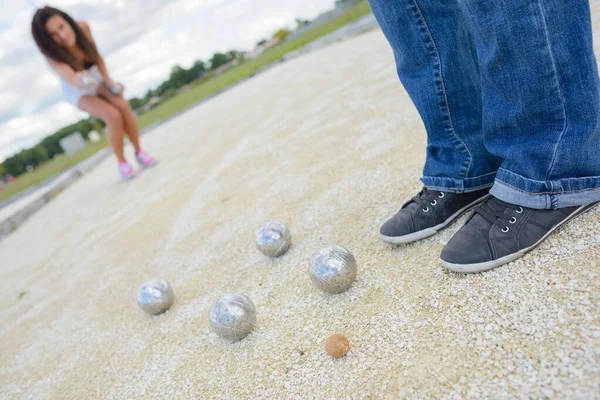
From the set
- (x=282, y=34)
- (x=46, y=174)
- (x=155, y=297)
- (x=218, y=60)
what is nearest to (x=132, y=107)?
(x=218, y=60)

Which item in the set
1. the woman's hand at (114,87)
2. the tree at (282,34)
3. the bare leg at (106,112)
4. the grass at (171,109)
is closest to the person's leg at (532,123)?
the bare leg at (106,112)

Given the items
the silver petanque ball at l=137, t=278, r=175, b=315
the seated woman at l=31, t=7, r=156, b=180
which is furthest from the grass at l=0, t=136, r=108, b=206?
the silver petanque ball at l=137, t=278, r=175, b=315

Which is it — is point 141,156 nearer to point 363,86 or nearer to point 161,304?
point 363,86

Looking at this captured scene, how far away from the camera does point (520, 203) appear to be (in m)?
1.34

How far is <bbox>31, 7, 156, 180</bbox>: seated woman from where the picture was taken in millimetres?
4258

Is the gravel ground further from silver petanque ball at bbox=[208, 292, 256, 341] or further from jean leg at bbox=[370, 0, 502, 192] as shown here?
jean leg at bbox=[370, 0, 502, 192]

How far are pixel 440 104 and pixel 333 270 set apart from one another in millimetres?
751

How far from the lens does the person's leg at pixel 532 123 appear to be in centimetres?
113

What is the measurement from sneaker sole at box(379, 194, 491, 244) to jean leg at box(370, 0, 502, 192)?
0.10 meters

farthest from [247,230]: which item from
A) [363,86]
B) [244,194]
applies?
[363,86]

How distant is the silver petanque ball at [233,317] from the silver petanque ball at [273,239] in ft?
1.46

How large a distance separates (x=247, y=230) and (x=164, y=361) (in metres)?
1.00

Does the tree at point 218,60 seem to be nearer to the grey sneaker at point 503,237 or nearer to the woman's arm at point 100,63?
the woman's arm at point 100,63

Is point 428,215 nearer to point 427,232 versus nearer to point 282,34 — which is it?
point 427,232
